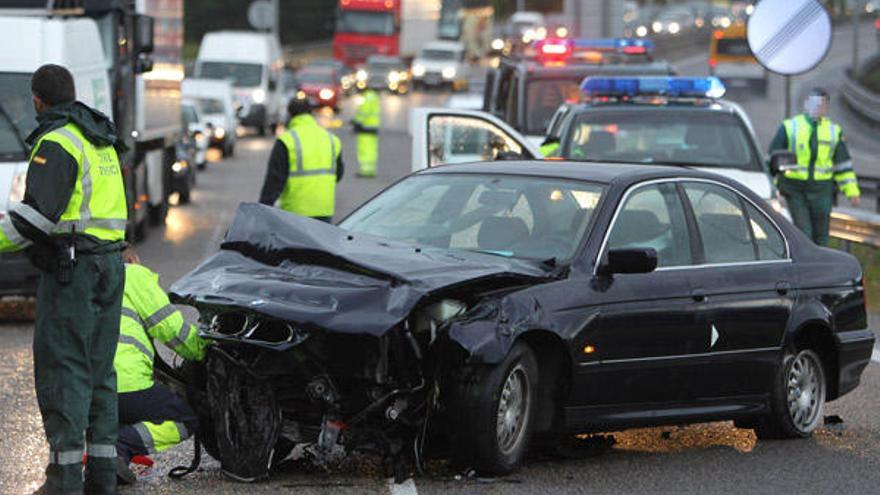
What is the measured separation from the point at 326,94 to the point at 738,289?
180 feet

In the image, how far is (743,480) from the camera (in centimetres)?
902

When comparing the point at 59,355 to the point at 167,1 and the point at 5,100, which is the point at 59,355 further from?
the point at 167,1

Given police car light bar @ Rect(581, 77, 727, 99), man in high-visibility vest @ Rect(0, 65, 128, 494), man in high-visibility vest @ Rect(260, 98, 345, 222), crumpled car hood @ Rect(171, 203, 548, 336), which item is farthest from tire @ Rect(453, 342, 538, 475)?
police car light bar @ Rect(581, 77, 727, 99)

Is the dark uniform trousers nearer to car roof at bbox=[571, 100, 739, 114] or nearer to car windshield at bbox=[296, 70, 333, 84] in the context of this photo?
car roof at bbox=[571, 100, 739, 114]

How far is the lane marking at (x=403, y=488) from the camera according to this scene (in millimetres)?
8328

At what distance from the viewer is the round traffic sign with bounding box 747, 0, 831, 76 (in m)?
17.4

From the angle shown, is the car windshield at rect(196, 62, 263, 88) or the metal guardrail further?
the metal guardrail

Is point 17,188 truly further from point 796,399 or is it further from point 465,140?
point 796,399

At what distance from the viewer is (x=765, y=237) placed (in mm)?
10297

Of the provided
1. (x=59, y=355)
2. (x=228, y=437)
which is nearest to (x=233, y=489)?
(x=228, y=437)

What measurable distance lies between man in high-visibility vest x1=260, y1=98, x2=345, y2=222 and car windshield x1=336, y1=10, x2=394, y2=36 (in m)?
63.4

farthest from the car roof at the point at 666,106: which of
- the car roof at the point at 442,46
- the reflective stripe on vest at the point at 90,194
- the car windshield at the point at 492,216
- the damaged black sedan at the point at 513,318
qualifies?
the car roof at the point at 442,46

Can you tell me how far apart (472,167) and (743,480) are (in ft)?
7.17

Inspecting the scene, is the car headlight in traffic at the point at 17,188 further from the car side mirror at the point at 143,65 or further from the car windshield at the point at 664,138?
the car side mirror at the point at 143,65
